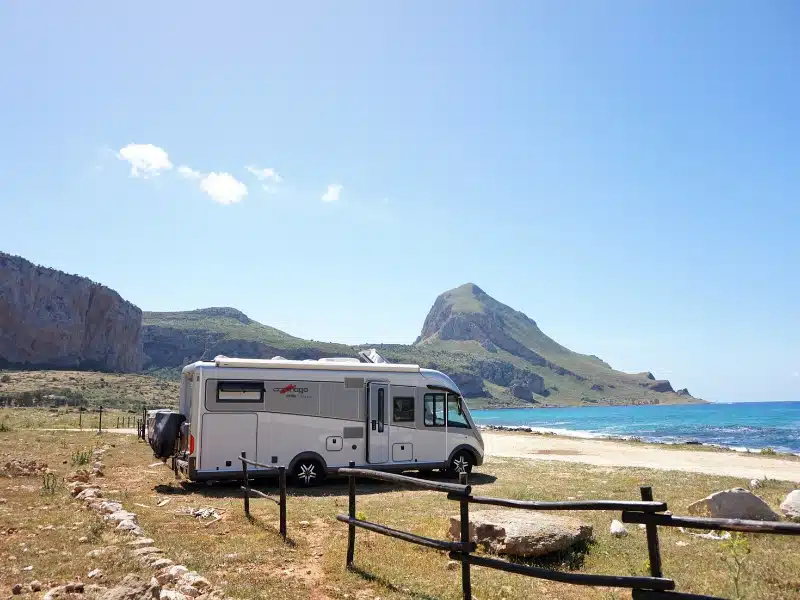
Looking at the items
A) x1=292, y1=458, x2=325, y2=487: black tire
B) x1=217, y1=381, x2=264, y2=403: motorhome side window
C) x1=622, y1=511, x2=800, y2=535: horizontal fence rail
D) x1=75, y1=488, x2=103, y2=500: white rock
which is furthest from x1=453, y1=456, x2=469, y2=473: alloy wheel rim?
x1=622, y1=511, x2=800, y2=535: horizontal fence rail

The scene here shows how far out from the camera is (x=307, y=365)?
589 inches

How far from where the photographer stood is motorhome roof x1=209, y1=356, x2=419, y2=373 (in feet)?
46.5

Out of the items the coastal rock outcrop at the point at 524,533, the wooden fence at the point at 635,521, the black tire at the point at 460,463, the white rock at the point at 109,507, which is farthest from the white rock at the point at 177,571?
the black tire at the point at 460,463

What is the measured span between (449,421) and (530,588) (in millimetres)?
10120

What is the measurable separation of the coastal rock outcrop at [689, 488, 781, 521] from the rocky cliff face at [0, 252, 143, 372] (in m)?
103

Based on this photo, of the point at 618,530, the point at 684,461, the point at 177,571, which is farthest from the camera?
the point at 684,461

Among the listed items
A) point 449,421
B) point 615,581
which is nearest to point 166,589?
point 615,581

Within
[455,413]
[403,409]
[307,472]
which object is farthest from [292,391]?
[455,413]

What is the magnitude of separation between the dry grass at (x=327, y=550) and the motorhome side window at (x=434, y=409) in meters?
2.80

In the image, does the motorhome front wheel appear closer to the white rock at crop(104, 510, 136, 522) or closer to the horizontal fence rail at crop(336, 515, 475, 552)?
the white rock at crop(104, 510, 136, 522)

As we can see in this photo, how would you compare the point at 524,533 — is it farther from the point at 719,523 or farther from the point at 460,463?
the point at 460,463

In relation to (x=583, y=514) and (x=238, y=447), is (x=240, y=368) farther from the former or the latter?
(x=583, y=514)

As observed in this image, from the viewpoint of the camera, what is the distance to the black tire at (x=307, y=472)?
14531 millimetres

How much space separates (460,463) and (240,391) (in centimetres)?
639
